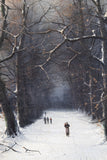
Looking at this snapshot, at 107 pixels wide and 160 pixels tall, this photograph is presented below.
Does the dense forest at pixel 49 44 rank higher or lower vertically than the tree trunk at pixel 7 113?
higher

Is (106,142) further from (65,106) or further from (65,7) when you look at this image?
(65,106)

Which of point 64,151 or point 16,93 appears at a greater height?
point 16,93

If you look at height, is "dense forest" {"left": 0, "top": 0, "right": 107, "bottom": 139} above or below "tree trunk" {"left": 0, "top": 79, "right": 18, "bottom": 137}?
above

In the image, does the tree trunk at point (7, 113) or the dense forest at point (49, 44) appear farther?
the tree trunk at point (7, 113)

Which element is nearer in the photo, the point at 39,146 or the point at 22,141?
the point at 39,146

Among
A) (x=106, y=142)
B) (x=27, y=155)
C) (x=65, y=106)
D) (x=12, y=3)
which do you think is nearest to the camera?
(x=27, y=155)

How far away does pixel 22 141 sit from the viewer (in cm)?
1011

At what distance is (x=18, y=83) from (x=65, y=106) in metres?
32.0

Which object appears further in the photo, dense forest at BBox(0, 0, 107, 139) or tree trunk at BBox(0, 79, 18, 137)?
tree trunk at BBox(0, 79, 18, 137)

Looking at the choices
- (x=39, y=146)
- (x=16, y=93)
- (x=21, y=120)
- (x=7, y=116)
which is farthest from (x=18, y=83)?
(x=39, y=146)

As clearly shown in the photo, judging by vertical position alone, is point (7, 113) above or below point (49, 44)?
below

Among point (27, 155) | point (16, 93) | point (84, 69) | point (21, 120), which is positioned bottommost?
point (21, 120)

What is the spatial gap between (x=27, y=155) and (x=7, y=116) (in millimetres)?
3884

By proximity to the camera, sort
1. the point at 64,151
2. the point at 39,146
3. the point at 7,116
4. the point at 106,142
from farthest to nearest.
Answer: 1. the point at 7,116
2. the point at 106,142
3. the point at 39,146
4. the point at 64,151
